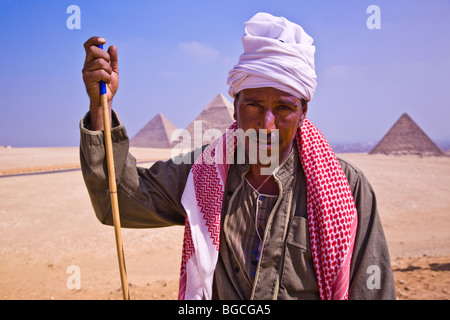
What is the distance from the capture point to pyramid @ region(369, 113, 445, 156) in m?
35.3

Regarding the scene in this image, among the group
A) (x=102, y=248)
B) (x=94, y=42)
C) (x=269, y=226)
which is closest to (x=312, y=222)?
(x=269, y=226)

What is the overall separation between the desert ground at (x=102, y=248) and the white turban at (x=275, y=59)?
3.33 meters

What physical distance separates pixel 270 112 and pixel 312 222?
511 mm

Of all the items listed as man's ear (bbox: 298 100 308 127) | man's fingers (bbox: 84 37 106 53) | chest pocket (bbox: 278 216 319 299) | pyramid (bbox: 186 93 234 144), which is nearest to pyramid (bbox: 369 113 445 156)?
pyramid (bbox: 186 93 234 144)

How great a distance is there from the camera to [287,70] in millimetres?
1692

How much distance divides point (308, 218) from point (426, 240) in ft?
23.3

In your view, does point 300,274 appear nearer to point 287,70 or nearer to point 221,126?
point 287,70

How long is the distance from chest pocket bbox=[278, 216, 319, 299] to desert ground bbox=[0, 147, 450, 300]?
311cm

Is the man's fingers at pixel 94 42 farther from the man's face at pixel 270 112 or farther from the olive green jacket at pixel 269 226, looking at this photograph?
the man's face at pixel 270 112

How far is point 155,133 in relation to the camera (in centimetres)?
6188

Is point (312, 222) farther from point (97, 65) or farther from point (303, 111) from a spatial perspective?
point (97, 65)

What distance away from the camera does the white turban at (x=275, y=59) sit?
1.69 m

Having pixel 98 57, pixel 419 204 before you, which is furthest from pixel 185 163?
pixel 419 204

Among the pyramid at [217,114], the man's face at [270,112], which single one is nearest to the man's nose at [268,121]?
the man's face at [270,112]
